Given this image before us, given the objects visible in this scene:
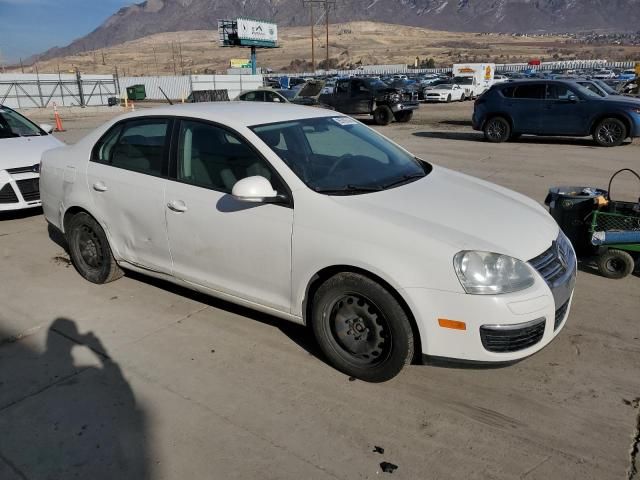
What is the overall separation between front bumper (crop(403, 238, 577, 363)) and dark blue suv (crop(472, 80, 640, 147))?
37.4 feet

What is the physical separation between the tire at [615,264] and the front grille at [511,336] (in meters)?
2.33

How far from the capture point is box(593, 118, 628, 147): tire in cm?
1246

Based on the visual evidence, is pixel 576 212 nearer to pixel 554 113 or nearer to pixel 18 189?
pixel 18 189

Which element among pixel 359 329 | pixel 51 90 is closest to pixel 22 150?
pixel 359 329

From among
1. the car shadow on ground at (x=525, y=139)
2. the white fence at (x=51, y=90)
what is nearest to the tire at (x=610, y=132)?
the car shadow on ground at (x=525, y=139)

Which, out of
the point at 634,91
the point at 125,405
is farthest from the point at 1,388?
the point at 634,91

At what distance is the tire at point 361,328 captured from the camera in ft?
9.86

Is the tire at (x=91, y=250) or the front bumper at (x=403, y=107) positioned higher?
the front bumper at (x=403, y=107)

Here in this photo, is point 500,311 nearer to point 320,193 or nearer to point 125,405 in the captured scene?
point 320,193

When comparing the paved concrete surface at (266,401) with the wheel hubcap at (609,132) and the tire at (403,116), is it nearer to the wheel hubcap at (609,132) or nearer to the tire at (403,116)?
the wheel hubcap at (609,132)

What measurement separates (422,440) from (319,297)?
99 cm

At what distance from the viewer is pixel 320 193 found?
330 centimetres

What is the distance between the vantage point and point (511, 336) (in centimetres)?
286

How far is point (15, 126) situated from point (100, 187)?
4455 mm
